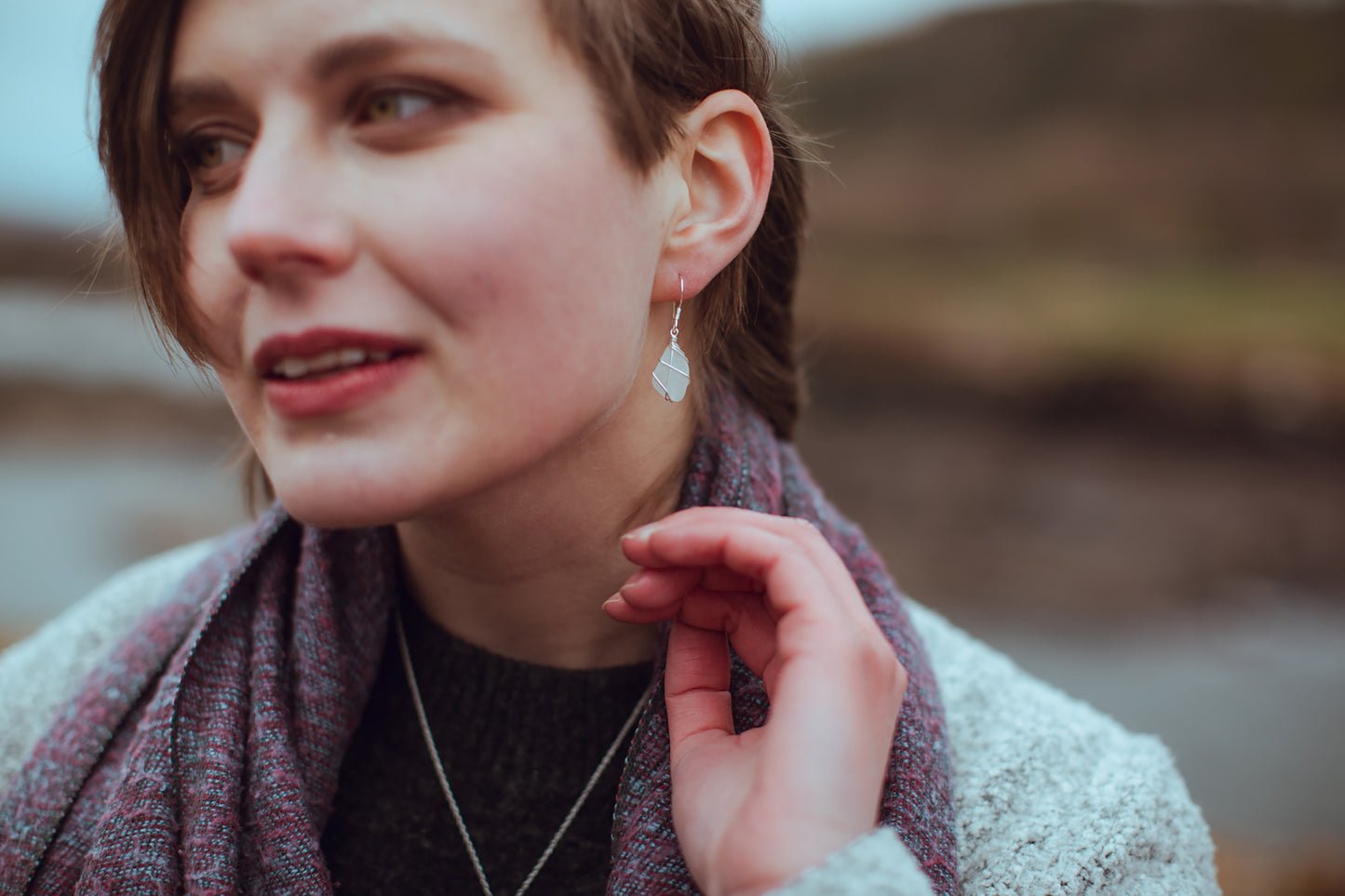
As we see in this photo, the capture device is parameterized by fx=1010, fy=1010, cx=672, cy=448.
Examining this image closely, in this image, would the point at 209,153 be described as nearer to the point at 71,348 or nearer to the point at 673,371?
the point at 673,371

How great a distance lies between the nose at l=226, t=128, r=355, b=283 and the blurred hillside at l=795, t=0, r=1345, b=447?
10.8 m

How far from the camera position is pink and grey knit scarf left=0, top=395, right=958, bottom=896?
5.00 ft

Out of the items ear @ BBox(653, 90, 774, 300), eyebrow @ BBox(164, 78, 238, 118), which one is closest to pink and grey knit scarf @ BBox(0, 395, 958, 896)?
ear @ BBox(653, 90, 774, 300)

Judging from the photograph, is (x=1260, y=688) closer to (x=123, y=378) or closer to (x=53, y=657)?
(x=53, y=657)

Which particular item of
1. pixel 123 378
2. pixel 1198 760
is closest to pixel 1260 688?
pixel 1198 760

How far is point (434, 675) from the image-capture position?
73.7 inches

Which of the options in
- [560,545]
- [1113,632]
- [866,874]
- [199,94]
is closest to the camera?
[866,874]

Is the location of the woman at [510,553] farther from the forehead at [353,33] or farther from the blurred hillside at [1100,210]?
the blurred hillside at [1100,210]

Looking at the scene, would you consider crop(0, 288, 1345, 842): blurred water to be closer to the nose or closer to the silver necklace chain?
the silver necklace chain

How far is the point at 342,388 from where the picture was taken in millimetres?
1346

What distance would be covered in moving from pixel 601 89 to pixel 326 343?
0.53 metres

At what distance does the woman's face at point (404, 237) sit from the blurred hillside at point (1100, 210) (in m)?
10.6

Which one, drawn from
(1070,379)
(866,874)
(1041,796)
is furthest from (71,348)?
(866,874)

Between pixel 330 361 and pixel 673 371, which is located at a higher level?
pixel 330 361
